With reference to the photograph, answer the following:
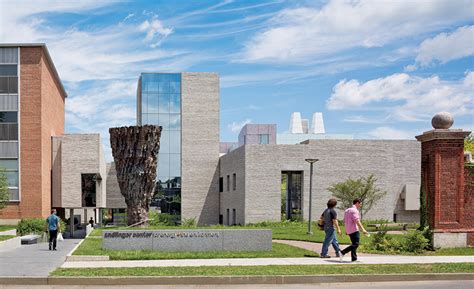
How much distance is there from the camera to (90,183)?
51156 millimetres

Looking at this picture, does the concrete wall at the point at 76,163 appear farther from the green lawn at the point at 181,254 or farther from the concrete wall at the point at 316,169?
the green lawn at the point at 181,254

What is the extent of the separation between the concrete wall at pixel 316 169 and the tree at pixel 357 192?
158 cm

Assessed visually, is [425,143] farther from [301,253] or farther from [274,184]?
[274,184]

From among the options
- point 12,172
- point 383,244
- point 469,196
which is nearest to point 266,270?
point 383,244

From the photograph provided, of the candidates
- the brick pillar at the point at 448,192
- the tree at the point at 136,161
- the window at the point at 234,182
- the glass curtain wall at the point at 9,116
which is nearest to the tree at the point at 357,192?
the window at the point at 234,182

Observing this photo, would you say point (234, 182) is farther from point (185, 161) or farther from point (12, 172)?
point (12, 172)

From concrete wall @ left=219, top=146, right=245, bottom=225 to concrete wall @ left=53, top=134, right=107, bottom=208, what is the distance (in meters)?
11.9

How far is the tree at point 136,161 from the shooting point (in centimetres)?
3022

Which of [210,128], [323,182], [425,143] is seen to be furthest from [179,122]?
[425,143]

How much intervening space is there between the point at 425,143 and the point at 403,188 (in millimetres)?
31024

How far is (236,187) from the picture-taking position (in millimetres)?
52875

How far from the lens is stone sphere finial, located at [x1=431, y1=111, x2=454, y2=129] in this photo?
21.1 meters

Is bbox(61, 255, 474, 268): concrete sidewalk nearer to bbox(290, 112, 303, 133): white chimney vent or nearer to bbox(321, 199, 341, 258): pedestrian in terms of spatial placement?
bbox(321, 199, 341, 258): pedestrian

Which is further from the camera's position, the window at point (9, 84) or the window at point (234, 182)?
the window at point (234, 182)
